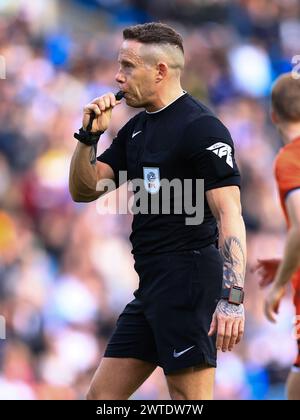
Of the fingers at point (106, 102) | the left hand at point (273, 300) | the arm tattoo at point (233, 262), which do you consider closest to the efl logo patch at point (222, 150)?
the arm tattoo at point (233, 262)

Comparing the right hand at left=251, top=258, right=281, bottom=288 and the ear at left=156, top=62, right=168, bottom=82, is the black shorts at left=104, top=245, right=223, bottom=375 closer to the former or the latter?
the right hand at left=251, top=258, right=281, bottom=288

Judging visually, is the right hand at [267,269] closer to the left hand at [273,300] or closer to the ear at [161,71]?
the left hand at [273,300]

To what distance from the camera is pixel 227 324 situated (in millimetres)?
5312

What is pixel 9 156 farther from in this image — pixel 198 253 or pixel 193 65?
pixel 198 253

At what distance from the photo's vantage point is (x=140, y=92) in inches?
232

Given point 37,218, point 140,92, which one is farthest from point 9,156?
point 140,92

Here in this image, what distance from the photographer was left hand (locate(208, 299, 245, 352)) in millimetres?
5305

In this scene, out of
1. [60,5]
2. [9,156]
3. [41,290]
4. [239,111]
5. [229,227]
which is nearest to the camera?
[229,227]

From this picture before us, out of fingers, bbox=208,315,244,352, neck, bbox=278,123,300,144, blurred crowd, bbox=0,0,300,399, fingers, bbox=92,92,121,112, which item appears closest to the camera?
fingers, bbox=208,315,244,352

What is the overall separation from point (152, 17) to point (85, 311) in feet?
17.5

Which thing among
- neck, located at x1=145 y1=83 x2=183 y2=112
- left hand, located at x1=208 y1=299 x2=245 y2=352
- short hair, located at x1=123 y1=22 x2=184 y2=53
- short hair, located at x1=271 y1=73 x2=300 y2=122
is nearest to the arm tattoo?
left hand, located at x1=208 y1=299 x2=245 y2=352

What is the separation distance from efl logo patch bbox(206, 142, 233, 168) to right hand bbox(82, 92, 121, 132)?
2.07ft

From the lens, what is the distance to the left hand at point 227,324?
5.30m

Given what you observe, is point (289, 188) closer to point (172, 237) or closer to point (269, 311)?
point (269, 311)
